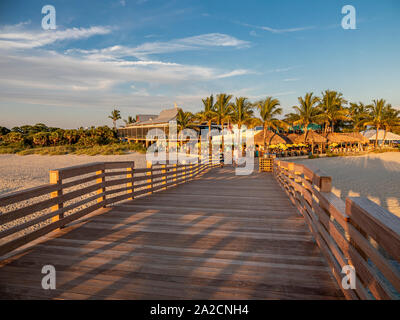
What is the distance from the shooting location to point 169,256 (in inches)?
132

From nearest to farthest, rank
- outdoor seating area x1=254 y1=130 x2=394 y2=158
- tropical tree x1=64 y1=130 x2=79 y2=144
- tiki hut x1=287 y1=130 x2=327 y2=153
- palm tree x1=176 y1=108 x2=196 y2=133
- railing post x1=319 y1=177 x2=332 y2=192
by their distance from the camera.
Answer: railing post x1=319 y1=177 x2=332 y2=192 < outdoor seating area x1=254 y1=130 x2=394 y2=158 < palm tree x1=176 y1=108 x2=196 y2=133 < tiki hut x1=287 y1=130 x2=327 y2=153 < tropical tree x1=64 y1=130 x2=79 y2=144

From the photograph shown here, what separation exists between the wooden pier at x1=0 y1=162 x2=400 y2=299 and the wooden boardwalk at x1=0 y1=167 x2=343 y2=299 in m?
0.01

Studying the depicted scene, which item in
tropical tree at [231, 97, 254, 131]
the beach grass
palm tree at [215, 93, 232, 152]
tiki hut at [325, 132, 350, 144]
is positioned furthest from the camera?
tiki hut at [325, 132, 350, 144]

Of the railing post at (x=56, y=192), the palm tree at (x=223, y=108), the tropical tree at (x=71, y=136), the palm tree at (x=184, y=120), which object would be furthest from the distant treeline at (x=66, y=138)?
the railing post at (x=56, y=192)

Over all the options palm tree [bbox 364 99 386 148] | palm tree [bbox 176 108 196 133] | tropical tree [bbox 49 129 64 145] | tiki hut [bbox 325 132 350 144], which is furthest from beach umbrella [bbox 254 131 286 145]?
tropical tree [bbox 49 129 64 145]

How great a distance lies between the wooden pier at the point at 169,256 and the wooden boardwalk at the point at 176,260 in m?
0.01

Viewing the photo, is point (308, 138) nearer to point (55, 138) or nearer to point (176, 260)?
point (176, 260)

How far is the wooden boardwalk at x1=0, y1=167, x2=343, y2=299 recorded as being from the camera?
101 inches

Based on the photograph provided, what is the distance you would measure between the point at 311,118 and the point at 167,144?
22.8 m

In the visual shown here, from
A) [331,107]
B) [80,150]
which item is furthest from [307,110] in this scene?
[80,150]

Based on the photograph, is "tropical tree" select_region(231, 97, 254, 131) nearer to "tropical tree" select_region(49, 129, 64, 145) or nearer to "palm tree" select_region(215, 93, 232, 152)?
"palm tree" select_region(215, 93, 232, 152)

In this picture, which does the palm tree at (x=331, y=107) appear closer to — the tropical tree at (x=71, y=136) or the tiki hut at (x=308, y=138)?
the tiki hut at (x=308, y=138)

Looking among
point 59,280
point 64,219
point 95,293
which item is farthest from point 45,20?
point 95,293

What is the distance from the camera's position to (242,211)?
575 cm
